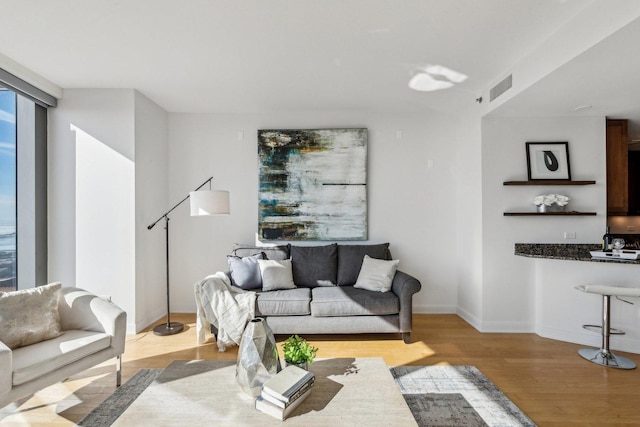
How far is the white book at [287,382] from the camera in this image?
1676mm

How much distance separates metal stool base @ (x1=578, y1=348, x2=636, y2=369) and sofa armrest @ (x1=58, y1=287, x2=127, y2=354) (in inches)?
159

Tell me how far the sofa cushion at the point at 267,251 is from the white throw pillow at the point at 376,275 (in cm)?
95

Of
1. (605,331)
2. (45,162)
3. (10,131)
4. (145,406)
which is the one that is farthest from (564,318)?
(10,131)

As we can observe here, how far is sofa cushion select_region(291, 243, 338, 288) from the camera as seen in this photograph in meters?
4.16

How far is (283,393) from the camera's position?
1.67 metres

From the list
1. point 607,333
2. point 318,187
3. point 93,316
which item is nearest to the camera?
point 93,316

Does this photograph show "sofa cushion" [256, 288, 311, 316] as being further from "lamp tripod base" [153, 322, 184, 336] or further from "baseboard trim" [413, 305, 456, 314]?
"baseboard trim" [413, 305, 456, 314]

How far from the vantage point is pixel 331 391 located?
1885 mm

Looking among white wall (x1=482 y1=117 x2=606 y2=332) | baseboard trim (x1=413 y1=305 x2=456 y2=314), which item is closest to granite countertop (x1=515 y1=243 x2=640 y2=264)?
white wall (x1=482 y1=117 x2=606 y2=332)

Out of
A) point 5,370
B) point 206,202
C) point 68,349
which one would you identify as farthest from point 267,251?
point 5,370

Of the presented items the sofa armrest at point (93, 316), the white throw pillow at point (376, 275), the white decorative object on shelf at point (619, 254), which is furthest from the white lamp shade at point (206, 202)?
the white decorative object on shelf at point (619, 254)

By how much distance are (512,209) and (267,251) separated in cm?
290

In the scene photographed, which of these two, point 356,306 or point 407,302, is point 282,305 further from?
point 407,302

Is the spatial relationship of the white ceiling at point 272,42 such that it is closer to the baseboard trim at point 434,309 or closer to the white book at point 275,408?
the white book at point 275,408
